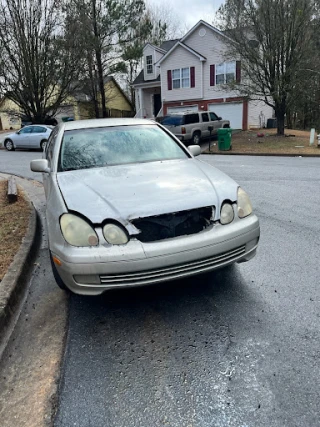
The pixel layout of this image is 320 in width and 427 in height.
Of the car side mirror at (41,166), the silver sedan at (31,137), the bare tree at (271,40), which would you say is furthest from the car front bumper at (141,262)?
the silver sedan at (31,137)

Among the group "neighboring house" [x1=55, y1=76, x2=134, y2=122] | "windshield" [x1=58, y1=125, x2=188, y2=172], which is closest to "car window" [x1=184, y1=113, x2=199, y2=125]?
"neighboring house" [x1=55, y1=76, x2=134, y2=122]

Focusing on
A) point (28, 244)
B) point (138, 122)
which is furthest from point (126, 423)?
point (138, 122)

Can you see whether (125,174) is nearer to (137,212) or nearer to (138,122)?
(137,212)

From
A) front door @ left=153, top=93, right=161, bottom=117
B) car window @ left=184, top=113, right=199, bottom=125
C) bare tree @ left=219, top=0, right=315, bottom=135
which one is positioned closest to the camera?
bare tree @ left=219, top=0, right=315, bottom=135

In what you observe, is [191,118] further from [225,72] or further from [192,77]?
[192,77]

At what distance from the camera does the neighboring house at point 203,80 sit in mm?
23766

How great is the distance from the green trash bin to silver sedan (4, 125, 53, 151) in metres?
9.09

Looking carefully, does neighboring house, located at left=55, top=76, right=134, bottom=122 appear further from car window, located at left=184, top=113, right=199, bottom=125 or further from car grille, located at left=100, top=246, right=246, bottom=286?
car grille, located at left=100, top=246, right=246, bottom=286

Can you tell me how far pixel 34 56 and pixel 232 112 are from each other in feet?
45.6

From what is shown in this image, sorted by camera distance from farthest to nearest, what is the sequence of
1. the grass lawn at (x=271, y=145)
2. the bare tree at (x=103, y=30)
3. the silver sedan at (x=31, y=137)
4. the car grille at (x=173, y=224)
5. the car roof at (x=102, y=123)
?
the bare tree at (x=103, y=30) < the silver sedan at (x=31, y=137) < the grass lawn at (x=271, y=145) < the car roof at (x=102, y=123) < the car grille at (x=173, y=224)

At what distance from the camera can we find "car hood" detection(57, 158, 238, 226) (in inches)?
103

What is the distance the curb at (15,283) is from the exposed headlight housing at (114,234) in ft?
3.75

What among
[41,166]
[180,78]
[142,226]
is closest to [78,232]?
[142,226]

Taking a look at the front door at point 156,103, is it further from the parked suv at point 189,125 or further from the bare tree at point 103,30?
the parked suv at point 189,125
